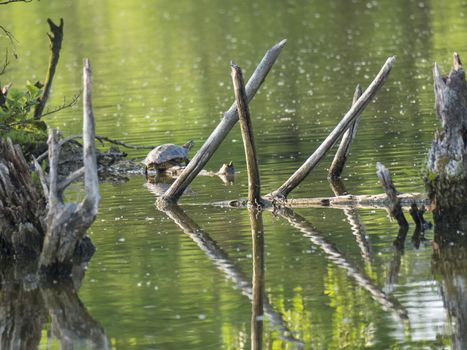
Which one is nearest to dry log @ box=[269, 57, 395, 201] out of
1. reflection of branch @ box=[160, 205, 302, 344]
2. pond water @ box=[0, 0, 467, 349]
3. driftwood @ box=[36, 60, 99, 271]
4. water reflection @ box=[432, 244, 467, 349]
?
pond water @ box=[0, 0, 467, 349]

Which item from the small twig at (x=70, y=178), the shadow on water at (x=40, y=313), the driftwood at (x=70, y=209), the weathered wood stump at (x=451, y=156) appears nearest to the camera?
the shadow on water at (x=40, y=313)

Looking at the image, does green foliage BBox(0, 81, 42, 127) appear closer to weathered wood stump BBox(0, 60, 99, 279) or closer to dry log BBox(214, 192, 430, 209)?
dry log BBox(214, 192, 430, 209)

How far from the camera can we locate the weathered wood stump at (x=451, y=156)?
1658 centimetres

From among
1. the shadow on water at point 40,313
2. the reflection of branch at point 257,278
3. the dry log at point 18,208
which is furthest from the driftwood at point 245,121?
the shadow on water at point 40,313

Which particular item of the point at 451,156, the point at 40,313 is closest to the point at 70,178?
the point at 40,313

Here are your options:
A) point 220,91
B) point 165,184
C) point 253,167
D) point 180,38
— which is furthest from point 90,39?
point 253,167

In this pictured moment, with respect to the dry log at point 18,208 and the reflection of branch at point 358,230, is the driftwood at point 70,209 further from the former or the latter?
the reflection of branch at point 358,230

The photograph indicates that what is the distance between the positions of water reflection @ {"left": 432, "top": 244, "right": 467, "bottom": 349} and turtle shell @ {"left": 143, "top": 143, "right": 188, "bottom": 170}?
30.6 feet

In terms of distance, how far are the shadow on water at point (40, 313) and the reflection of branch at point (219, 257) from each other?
161 centimetres

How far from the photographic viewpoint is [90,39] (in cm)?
6050

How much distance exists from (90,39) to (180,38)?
16.1 feet

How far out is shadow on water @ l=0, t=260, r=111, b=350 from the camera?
13094 mm

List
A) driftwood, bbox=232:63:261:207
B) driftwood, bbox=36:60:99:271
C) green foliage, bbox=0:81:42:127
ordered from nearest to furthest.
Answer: driftwood, bbox=36:60:99:271
driftwood, bbox=232:63:261:207
green foliage, bbox=0:81:42:127

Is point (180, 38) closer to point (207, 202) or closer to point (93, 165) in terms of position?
point (207, 202)
